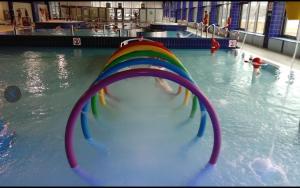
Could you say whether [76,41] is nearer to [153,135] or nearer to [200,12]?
[153,135]

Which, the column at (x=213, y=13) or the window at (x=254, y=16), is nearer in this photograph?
the window at (x=254, y=16)

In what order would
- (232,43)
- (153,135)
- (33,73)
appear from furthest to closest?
(232,43) → (33,73) → (153,135)

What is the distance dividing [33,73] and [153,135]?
13.2 feet

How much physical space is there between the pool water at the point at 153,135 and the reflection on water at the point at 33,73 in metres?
0.02

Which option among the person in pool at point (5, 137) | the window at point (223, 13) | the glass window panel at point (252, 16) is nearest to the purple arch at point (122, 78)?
the person in pool at point (5, 137)

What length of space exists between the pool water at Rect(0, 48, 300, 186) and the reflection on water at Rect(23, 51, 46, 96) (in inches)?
0.8

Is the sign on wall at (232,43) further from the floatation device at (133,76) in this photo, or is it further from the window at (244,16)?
the floatation device at (133,76)

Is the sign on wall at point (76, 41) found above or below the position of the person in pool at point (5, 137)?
above

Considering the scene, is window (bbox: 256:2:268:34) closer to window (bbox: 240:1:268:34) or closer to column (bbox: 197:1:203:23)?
window (bbox: 240:1:268:34)

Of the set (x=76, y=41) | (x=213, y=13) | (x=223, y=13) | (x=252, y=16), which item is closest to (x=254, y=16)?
(x=252, y=16)

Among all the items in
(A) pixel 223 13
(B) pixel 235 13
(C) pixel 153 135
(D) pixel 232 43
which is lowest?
(C) pixel 153 135

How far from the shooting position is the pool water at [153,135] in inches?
87.6

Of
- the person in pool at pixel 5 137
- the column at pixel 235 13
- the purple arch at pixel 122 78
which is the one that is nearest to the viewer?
the purple arch at pixel 122 78

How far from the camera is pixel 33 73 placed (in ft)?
18.6
